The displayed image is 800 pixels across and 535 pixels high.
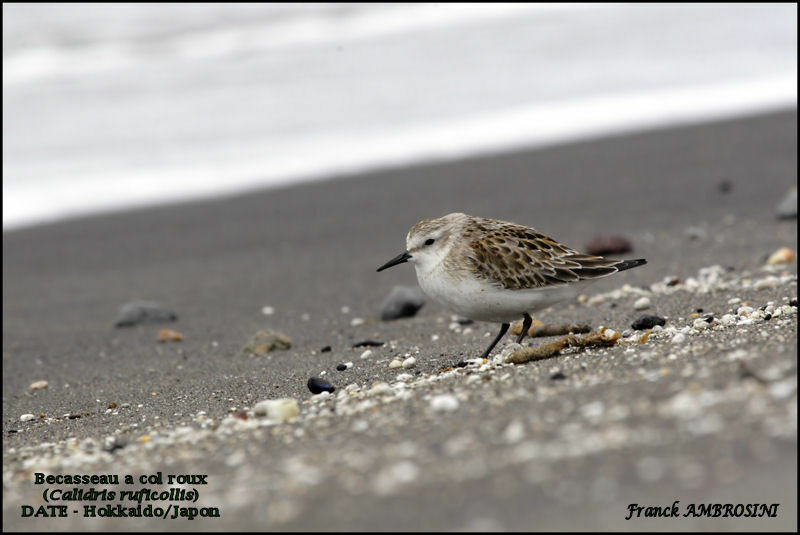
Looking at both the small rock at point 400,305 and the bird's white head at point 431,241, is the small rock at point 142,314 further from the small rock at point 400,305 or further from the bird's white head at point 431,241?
the bird's white head at point 431,241

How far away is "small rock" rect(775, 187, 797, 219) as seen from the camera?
7840mm

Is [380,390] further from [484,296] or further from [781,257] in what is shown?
[781,257]

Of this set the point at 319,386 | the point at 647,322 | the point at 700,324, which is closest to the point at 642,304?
the point at 647,322

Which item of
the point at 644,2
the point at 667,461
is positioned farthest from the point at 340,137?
the point at 667,461

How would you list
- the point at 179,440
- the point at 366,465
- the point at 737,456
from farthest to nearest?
the point at 179,440 < the point at 366,465 < the point at 737,456

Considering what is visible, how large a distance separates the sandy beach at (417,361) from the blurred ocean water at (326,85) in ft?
3.01

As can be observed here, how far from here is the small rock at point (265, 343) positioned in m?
6.09

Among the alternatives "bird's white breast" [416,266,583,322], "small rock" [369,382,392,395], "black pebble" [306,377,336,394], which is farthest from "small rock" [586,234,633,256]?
"small rock" [369,382,392,395]

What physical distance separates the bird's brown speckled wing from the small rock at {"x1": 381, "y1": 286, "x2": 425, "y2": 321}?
1.45 metres

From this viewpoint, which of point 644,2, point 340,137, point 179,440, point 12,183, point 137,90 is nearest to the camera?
point 179,440

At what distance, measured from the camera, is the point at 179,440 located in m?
3.85

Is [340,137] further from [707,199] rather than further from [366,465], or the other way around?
[366,465]

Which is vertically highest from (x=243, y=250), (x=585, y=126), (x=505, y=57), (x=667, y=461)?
(x=505, y=57)

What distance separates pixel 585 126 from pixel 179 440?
28.2ft
